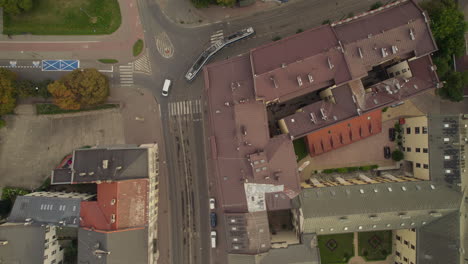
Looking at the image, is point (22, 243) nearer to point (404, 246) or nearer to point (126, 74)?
point (126, 74)

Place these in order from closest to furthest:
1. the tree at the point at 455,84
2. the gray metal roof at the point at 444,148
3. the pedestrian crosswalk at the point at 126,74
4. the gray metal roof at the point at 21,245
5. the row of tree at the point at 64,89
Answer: the gray metal roof at the point at 21,245 < the gray metal roof at the point at 444,148 < the row of tree at the point at 64,89 < the tree at the point at 455,84 < the pedestrian crosswalk at the point at 126,74

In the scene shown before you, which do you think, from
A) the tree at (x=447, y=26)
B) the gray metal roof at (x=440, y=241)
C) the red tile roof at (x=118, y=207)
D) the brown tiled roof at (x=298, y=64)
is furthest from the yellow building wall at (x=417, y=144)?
the red tile roof at (x=118, y=207)

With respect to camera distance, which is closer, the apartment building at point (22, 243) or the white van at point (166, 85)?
the apartment building at point (22, 243)

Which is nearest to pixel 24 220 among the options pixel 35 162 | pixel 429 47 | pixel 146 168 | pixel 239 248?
pixel 35 162

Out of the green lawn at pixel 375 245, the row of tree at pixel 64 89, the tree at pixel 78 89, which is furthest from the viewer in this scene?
the green lawn at pixel 375 245

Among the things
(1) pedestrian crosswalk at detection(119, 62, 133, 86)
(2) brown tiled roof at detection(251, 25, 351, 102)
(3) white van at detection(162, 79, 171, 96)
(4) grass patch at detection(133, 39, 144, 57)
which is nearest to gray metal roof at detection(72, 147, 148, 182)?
(3) white van at detection(162, 79, 171, 96)

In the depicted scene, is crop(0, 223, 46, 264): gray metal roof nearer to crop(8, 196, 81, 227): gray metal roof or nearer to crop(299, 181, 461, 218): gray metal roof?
crop(8, 196, 81, 227): gray metal roof

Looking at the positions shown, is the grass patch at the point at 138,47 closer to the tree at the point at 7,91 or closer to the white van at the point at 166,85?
the white van at the point at 166,85

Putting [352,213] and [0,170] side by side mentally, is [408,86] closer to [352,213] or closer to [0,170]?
[352,213]

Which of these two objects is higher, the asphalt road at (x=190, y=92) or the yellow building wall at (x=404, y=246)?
the asphalt road at (x=190, y=92)

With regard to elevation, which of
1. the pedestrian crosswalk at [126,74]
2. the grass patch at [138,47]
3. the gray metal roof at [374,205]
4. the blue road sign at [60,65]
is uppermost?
the grass patch at [138,47]
